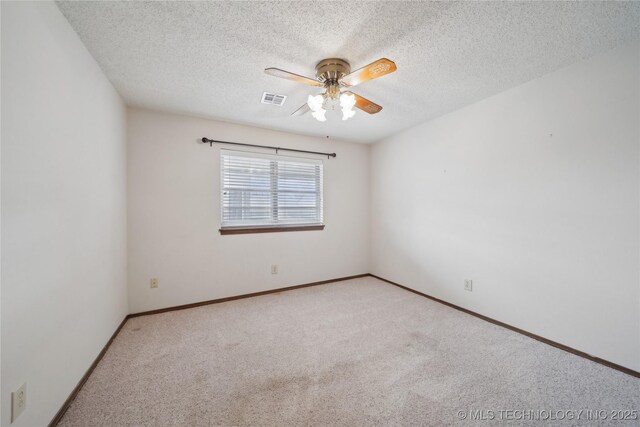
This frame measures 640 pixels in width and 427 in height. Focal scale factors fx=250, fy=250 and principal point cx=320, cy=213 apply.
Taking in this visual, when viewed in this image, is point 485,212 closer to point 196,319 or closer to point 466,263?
point 466,263

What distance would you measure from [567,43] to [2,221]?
135 inches

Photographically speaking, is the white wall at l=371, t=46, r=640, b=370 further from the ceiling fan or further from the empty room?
the ceiling fan

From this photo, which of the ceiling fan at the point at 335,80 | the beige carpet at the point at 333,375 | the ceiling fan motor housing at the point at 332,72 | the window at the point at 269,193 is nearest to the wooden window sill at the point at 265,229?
the window at the point at 269,193

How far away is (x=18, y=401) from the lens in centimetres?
112

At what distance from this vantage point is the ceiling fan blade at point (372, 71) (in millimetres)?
1515

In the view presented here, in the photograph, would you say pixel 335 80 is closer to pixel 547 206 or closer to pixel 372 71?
pixel 372 71

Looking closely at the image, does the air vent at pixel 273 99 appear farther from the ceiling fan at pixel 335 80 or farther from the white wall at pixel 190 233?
the white wall at pixel 190 233

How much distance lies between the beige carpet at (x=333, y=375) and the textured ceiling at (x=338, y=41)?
2.36 meters

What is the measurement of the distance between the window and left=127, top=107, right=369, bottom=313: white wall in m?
0.13

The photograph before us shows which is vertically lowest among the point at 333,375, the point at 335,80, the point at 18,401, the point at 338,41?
the point at 333,375

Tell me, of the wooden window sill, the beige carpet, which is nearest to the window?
the wooden window sill

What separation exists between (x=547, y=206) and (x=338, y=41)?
2.27 metres

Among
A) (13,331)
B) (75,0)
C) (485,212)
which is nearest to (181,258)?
(13,331)

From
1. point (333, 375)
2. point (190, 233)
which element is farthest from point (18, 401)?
point (190, 233)
